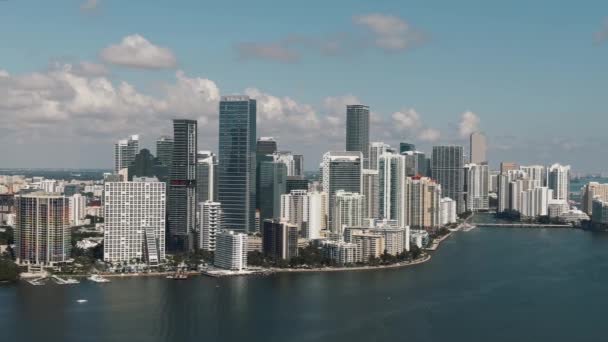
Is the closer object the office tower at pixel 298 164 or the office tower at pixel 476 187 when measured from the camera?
the office tower at pixel 298 164

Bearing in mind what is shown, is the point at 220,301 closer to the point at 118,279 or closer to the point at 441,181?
the point at 118,279

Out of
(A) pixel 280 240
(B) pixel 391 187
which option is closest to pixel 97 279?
(A) pixel 280 240

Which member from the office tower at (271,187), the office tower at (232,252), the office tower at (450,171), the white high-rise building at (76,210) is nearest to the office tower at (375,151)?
the office tower at (271,187)

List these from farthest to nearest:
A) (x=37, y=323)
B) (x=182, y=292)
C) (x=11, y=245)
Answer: (x=11, y=245), (x=182, y=292), (x=37, y=323)

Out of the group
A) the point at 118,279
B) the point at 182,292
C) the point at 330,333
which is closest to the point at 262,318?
the point at 330,333

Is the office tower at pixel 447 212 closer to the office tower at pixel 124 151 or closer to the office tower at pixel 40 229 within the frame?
the office tower at pixel 124 151
